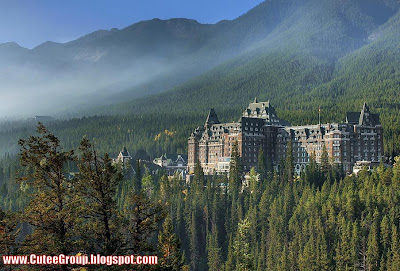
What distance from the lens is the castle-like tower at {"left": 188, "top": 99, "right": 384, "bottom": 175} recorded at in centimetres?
14938

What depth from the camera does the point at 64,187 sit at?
34812mm

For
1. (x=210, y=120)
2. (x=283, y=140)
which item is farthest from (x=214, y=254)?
(x=210, y=120)

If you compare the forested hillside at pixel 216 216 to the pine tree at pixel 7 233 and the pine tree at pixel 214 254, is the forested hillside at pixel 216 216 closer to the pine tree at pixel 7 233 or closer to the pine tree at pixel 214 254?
the pine tree at pixel 7 233

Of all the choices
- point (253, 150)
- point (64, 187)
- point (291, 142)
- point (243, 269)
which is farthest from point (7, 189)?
point (64, 187)

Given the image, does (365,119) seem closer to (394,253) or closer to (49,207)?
(394,253)

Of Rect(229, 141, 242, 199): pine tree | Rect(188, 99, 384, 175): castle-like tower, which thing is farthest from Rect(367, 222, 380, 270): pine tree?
Rect(188, 99, 384, 175): castle-like tower

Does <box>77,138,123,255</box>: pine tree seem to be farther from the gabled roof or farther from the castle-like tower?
the gabled roof

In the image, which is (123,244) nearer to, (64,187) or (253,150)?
(64,187)

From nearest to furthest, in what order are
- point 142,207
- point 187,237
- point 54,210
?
1. point 54,210
2. point 142,207
3. point 187,237

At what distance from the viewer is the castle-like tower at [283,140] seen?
490 ft

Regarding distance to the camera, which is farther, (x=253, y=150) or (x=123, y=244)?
(x=253, y=150)

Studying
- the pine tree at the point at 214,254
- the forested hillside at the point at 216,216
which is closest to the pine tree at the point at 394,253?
the forested hillside at the point at 216,216

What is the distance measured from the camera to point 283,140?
163375 mm

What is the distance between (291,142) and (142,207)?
12943cm
